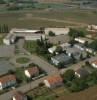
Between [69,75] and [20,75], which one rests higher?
[69,75]

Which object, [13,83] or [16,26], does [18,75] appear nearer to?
[13,83]

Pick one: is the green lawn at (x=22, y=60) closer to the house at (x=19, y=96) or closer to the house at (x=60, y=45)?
the house at (x=60, y=45)

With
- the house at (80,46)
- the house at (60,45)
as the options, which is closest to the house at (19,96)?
the house at (60,45)

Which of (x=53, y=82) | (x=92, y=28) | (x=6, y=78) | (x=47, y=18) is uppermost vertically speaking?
(x=6, y=78)

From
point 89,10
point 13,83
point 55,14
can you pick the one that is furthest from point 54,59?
point 89,10

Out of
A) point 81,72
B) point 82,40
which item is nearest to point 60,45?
point 82,40

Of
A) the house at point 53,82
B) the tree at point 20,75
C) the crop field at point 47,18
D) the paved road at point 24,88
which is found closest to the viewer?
the paved road at point 24,88

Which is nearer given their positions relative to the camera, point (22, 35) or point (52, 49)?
point (52, 49)

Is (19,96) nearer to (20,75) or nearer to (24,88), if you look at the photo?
(24,88)
